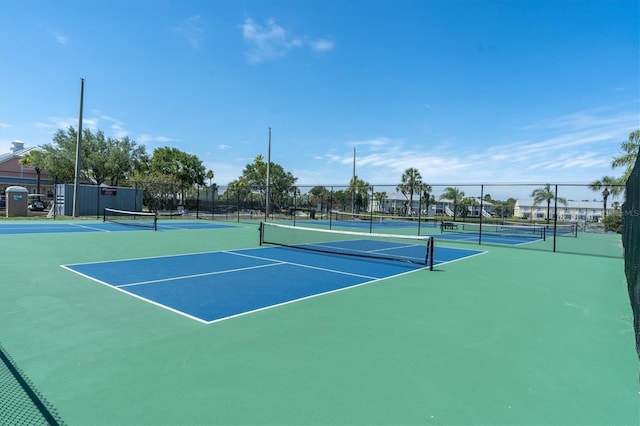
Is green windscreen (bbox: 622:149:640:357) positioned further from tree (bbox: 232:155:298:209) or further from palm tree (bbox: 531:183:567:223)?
tree (bbox: 232:155:298:209)

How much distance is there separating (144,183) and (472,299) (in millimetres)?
39044

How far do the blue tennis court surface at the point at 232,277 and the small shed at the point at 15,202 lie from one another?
2242cm

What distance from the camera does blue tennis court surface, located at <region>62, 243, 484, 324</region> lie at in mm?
5820

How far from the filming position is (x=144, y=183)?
128 ft

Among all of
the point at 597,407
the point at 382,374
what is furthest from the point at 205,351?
the point at 597,407

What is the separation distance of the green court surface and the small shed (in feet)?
78.3

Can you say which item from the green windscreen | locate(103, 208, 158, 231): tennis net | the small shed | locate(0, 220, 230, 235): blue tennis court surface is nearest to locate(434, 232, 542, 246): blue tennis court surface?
the green windscreen

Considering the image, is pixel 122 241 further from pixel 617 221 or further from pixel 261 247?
pixel 617 221

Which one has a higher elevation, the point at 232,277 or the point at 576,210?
the point at 576,210

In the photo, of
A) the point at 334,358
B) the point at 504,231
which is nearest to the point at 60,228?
the point at 334,358

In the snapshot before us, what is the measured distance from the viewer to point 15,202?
82.6 feet

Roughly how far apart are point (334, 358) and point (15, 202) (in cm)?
3009

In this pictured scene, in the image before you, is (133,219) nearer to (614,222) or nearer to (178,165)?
(178,165)

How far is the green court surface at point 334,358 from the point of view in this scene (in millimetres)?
2867
